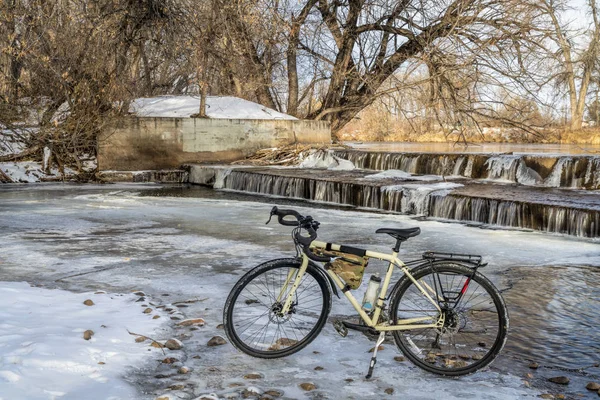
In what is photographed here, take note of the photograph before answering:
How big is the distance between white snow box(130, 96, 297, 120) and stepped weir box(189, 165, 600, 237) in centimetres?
271

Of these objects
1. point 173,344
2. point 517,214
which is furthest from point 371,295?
point 517,214

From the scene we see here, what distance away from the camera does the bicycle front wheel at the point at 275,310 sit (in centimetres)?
434

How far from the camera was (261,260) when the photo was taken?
305 inches

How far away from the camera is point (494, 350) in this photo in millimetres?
4207

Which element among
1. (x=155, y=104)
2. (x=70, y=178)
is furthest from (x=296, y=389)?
(x=155, y=104)

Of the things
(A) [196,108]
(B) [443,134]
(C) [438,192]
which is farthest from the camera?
(B) [443,134]

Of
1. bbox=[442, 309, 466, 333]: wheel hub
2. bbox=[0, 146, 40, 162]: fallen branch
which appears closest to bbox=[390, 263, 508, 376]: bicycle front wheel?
bbox=[442, 309, 466, 333]: wheel hub

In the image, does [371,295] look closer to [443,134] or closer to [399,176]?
[399,176]

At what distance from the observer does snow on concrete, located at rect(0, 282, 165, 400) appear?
12.5ft

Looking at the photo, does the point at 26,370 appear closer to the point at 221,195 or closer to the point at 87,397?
the point at 87,397

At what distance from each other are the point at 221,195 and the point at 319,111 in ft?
31.6

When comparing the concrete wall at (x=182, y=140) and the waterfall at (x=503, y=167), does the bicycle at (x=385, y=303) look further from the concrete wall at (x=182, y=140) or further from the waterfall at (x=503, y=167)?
the concrete wall at (x=182, y=140)

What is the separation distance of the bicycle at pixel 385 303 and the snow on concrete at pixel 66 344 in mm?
816

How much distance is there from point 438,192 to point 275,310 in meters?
9.07
